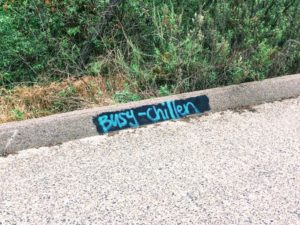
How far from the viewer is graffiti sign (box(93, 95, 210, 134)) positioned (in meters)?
3.68

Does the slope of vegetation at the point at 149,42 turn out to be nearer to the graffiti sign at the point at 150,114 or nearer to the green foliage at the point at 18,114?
the graffiti sign at the point at 150,114

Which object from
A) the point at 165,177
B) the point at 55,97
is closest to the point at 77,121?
the point at 55,97

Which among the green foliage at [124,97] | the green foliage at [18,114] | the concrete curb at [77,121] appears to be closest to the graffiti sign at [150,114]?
the concrete curb at [77,121]

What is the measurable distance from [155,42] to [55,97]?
4.06ft

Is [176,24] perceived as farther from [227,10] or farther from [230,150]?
[230,150]

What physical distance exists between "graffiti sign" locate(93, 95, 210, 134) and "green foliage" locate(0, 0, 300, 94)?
23 cm

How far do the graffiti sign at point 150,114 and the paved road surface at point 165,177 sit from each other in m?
0.09

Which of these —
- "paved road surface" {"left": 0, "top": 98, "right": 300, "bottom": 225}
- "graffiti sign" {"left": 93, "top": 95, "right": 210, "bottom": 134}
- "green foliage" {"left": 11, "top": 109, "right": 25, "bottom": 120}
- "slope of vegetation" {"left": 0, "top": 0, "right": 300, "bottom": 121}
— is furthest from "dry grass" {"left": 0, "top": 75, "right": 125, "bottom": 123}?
"paved road surface" {"left": 0, "top": 98, "right": 300, "bottom": 225}

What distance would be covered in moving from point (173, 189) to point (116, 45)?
208cm

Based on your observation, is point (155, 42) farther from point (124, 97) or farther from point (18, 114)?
point (18, 114)

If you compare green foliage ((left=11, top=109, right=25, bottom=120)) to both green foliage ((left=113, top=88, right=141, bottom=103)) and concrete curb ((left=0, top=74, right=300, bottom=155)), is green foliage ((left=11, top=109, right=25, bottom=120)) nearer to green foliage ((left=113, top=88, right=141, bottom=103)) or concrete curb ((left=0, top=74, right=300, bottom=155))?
concrete curb ((left=0, top=74, right=300, bottom=155))

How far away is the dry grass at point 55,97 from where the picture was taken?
3814 mm

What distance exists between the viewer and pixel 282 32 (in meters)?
4.61

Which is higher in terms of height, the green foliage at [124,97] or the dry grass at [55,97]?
the dry grass at [55,97]
